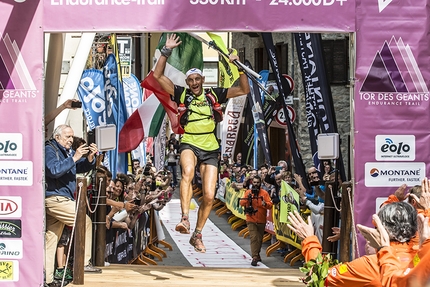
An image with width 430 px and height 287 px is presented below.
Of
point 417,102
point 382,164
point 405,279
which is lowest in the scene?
point 405,279

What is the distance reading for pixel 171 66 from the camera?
12797 mm

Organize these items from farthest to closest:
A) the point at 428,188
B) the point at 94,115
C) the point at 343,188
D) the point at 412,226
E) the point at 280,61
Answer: the point at 280,61 < the point at 94,115 < the point at 343,188 < the point at 428,188 < the point at 412,226

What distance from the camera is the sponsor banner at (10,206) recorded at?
8688 millimetres

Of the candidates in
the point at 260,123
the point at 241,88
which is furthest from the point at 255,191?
the point at 241,88

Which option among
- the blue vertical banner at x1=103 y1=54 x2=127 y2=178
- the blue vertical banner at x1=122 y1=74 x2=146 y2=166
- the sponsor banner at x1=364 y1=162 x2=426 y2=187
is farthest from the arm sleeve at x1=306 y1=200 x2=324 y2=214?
the sponsor banner at x1=364 y1=162 x2=426 y2=187

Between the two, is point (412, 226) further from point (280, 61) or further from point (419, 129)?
point (280, 61)

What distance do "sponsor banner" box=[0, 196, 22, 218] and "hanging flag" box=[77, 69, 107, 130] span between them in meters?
7.49

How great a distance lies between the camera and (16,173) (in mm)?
8688

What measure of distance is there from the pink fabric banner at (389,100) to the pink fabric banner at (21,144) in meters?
3.01

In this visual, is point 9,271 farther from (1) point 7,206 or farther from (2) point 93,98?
(2) point 93,98

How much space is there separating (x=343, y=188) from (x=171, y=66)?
4356 millimetres

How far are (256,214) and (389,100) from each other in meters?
8.54

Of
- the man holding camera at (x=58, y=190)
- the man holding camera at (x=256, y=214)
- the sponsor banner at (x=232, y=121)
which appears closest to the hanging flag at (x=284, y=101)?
the man holding camera at (x=256, y=214)

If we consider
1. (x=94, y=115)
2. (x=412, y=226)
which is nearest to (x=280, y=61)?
(x=94, y=115)
